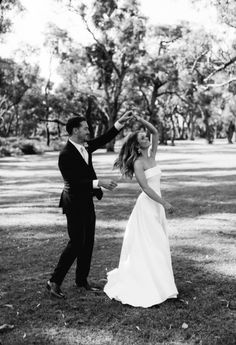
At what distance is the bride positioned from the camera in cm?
519

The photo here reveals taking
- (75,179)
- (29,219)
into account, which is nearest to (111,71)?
(29,219)

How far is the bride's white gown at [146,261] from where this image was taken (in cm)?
518

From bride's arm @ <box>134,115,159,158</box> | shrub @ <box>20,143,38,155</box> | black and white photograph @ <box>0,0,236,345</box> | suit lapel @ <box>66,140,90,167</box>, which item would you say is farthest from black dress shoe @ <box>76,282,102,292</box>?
shrub @ <box>20,143,38,155</box>

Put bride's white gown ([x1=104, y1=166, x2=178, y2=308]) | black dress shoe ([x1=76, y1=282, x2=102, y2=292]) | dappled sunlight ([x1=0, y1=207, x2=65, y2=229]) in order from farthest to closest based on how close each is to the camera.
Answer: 1. dappled sunlight ([x1=0, y1=207, x2=65, y2=229])
2. black dress shoe ([x1=76, y1=282, x2=102, y2=292])
3. bride's white gown ([x1=104, y1=166, x2=178, y2=308])

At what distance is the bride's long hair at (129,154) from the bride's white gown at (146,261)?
0.76ft

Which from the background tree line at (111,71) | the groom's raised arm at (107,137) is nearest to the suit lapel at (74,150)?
the groom's raised arm at (107,137)

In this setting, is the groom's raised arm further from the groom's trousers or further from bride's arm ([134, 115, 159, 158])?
the groom's trousers

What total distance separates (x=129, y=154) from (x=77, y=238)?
4.04 ft

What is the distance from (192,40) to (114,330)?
22.1 metres

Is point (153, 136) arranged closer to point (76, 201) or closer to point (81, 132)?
point (81, 132)

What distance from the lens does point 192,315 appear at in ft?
15.6

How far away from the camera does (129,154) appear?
5.46m

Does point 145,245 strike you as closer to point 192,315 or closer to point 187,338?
point 192,315

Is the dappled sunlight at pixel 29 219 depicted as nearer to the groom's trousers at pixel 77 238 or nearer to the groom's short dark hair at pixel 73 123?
the groom's trousers at pixel 77 238
